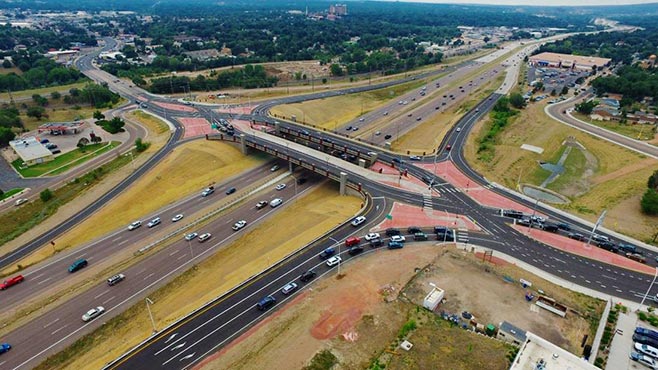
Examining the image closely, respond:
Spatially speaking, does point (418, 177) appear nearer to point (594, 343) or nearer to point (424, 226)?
point (424, 226)

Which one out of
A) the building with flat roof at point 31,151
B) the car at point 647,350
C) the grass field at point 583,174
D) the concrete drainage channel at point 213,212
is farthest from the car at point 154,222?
the car at point 647,350

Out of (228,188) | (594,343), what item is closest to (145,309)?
(228,188)

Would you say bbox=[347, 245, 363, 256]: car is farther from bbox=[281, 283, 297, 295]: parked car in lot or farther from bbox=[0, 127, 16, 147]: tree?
bbox=[0, 127, 16, 147]: tree

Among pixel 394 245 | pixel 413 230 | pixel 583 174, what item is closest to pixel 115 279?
pixel 394 245

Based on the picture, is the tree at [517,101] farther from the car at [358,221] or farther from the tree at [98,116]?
the tree at [98,116]

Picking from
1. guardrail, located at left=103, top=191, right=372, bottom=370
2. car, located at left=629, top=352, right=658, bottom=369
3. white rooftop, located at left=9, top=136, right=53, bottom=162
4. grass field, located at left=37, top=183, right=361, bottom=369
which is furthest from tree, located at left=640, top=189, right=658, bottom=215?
white rooftop, located at left=9, top=136, right=53, bottom=162
